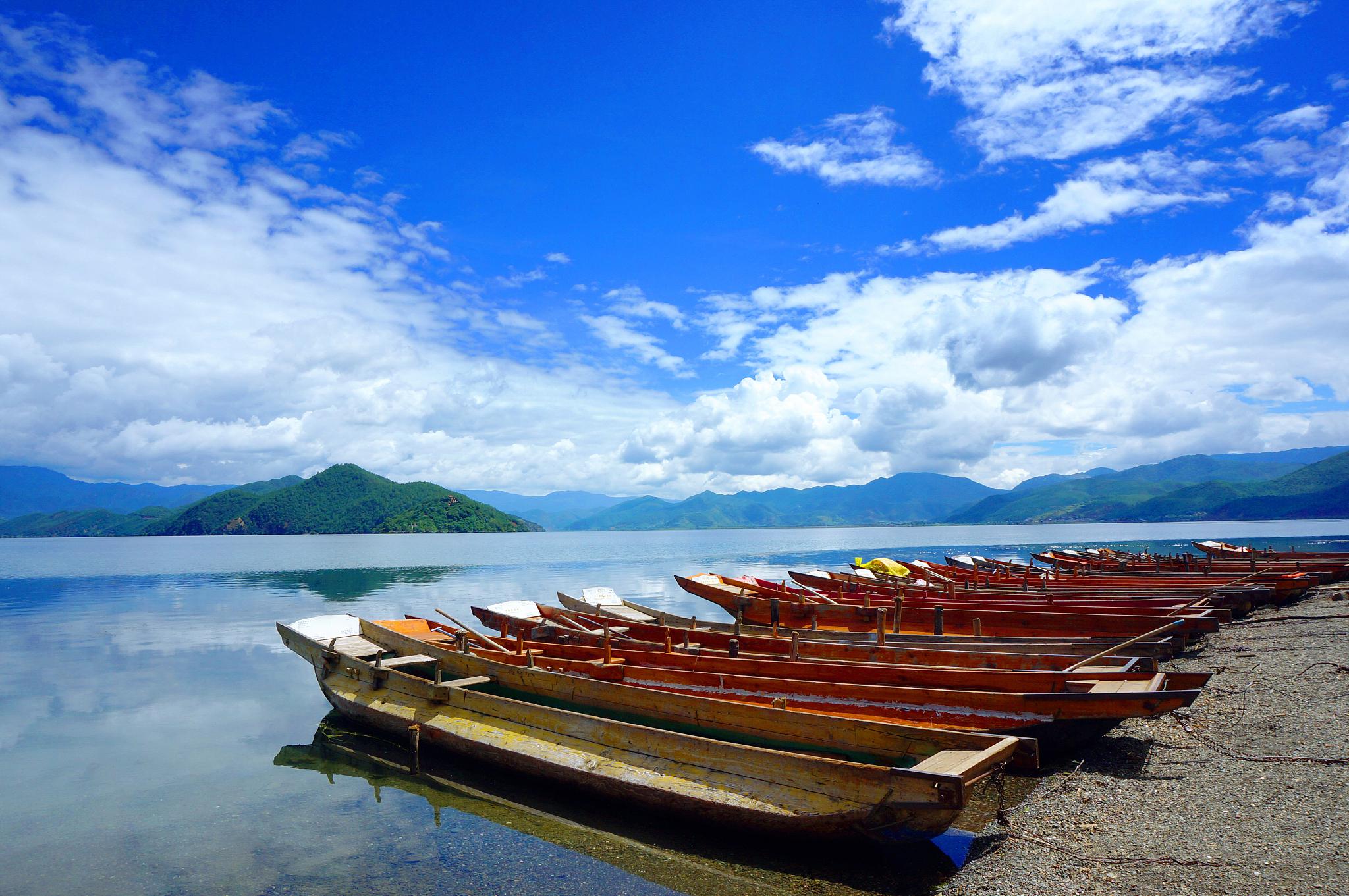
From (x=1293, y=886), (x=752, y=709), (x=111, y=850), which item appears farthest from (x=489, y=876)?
(x=1293, y=886)

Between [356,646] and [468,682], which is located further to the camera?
[356,646]

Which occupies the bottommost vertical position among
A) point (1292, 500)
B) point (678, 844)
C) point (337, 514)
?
point (678, 844)

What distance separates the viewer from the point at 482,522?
169875mm

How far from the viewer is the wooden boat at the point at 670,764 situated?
670cm

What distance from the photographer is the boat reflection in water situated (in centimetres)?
736

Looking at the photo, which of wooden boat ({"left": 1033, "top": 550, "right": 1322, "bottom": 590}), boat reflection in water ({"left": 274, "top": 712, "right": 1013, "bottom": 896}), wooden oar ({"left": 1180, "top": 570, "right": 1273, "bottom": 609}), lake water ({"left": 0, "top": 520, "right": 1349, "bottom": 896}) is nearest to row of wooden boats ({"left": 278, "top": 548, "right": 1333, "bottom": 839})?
wooden oar ({"left": 1180, "top": 570, "right": 1273, "bottom": 609})

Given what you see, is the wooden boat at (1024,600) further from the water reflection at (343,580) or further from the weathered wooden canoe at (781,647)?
the water reflection at (343,580)

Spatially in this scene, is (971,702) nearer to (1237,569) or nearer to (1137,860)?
(1137,860)

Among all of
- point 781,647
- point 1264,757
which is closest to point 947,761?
point 1264,757

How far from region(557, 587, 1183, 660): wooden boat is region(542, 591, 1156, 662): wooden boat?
0.08 metres

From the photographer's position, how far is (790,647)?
41.8ft

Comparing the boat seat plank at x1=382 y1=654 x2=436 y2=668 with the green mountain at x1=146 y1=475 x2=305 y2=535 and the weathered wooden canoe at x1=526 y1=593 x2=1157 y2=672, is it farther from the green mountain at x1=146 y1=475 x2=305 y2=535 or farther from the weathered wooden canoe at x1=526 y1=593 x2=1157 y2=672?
the green mountain at x1=146 y1=475 x2=305 y2=535

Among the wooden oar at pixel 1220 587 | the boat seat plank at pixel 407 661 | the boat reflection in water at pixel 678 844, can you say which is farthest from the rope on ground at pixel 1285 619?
the boat seat plank at pixel 407 661

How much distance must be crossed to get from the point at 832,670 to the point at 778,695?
1020 millimetres
